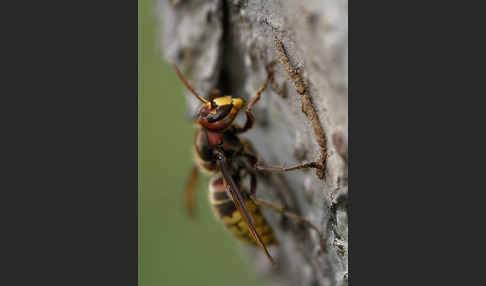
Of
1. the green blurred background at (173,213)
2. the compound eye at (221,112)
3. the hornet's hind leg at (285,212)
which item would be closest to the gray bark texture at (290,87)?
the hornet's hind leg at (285,212)

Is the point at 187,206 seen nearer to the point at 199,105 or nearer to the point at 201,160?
the point at 201,160

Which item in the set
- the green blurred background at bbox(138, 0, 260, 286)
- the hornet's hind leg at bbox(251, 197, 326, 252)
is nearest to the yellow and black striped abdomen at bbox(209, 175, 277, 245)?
the hornet's hind leg at bbox(251, 197, 326, 252)

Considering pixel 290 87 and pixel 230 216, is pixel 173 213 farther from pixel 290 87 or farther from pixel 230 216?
pixel 290 87

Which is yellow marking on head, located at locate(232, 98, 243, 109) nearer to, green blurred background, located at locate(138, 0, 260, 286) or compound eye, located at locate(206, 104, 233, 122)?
compound eye, located at locate(206, 104, 233, 122)

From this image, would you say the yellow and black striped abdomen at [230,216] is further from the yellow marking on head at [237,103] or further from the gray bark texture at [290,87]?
the yellow marking on head at [237,103]

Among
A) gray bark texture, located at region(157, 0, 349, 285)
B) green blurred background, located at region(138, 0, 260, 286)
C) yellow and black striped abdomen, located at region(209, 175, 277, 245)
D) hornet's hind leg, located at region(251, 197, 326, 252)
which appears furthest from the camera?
green blurred background, located at region(138, 0, 260, 286)
